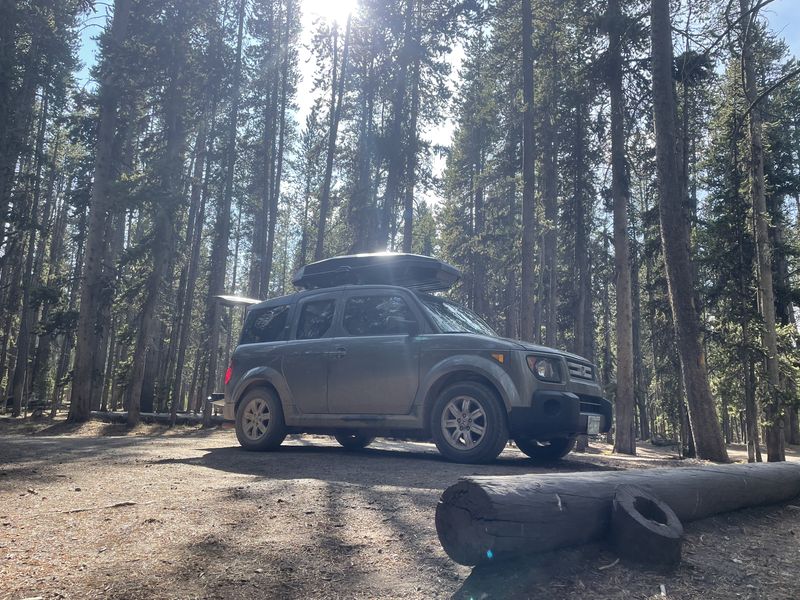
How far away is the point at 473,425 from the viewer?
6.71 meters

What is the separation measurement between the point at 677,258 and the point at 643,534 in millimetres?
7832

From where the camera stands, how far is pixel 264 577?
117 inches

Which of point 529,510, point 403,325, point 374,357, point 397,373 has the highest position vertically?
point 403,325

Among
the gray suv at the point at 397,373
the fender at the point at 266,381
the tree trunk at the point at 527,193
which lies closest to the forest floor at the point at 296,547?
the gray suv at the point at 397,373

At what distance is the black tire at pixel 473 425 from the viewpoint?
257 inches

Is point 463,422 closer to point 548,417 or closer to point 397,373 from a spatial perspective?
point 548,417

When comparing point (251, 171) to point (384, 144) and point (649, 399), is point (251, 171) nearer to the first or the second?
point (384, 144)

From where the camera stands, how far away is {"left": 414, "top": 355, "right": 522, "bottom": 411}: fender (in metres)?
6.51

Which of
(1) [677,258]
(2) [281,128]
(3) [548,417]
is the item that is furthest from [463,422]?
(2) [281,128]

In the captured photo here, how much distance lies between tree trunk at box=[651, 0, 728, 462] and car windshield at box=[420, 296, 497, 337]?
12.4 feet

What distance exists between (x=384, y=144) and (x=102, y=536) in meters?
19.9

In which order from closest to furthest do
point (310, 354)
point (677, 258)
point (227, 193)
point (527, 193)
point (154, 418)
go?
point (310, 354) < point (677, 258) < point (527, 193) < point (154, 418) < point (227, 193)

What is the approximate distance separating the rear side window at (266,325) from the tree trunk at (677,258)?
21.5 ft

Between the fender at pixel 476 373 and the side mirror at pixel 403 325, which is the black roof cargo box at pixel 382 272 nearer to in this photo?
the side mirror at pixel 403 325
